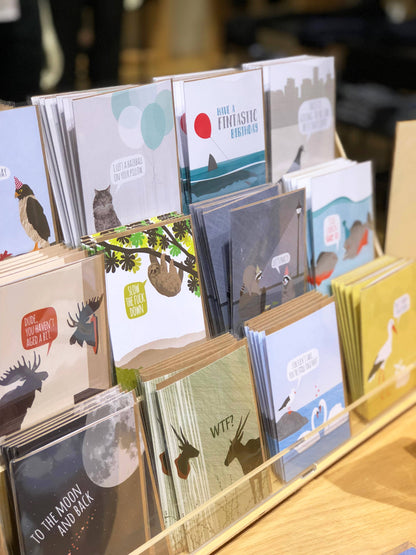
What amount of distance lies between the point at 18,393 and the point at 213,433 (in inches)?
13.8

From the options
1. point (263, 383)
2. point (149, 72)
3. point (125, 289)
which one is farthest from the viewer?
point (149, 72)

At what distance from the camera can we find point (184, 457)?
Result: 103 centimetres

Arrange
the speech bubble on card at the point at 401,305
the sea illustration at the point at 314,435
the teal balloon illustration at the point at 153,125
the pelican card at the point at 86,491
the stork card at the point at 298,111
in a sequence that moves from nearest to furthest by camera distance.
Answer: the pelican card at the point at 86,491, the teal balloon illustration at the point at 153,125, the sea illustration at the point at 314,435, the stork card at the point at 298,111, the speech bubble on card at the point at 401,305

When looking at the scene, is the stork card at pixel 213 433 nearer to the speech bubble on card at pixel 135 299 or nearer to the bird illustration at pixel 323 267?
the speech bubble on card at pixel 135 299

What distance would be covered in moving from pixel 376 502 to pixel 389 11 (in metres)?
4.83

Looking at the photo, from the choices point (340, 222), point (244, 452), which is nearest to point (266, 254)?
point (340, 222)

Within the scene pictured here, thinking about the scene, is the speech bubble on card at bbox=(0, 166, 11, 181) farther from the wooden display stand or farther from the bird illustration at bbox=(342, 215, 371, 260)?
the bird illustration at bbox=(342, 215, 371, 260)

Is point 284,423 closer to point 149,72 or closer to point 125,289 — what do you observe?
point 125,289

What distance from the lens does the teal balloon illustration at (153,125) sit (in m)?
1.07

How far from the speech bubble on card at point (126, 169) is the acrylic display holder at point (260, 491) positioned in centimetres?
58

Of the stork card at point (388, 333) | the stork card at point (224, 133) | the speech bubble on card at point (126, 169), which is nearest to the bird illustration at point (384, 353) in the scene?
the stork card at point (388, 333)

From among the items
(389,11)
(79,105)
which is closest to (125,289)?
(79,105)

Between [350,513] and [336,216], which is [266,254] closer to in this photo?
[336,216]

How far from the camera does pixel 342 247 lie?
1427 millimetres
